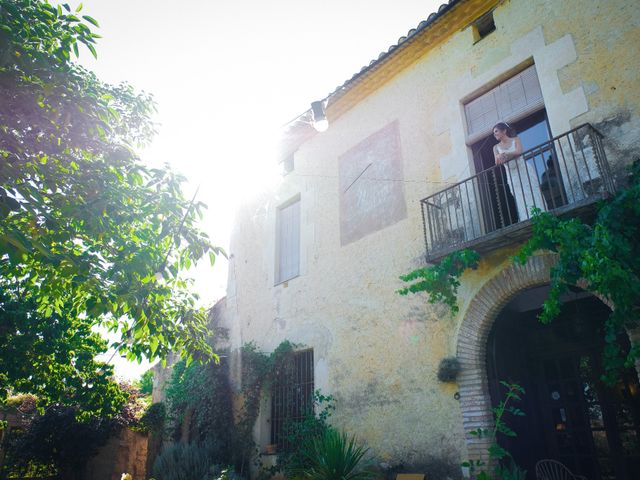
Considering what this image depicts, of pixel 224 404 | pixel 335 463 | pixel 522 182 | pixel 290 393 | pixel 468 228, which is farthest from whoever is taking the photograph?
pixel 224 404

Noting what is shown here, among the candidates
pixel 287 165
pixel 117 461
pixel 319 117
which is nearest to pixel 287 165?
pixel 287 165

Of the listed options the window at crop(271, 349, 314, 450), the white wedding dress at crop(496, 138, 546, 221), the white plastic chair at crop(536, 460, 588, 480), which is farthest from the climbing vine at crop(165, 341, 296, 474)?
the white wedding dress at crop(496, 138, 546, 221)

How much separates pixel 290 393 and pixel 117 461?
586cm

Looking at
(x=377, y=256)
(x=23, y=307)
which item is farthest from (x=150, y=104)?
(x=23, y=307)

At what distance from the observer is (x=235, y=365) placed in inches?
378

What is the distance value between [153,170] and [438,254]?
11.8ft

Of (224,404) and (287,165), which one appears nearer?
(224,404)

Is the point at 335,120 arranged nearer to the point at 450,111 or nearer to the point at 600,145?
the point at 450,111

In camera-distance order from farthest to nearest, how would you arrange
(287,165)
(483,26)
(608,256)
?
1. (287,165)
2. (483,26)
3. (608,256)

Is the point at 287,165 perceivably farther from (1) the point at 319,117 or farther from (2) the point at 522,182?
(2) the point at 522,182

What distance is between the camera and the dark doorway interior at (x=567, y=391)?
591 centimetres

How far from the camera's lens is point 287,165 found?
1058 cm

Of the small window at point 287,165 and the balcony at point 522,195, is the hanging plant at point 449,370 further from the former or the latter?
the small window at point 287,165

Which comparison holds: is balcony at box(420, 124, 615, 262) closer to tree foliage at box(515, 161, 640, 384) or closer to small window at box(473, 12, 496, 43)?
tree foliage at box(515, 161, 640, 384)
